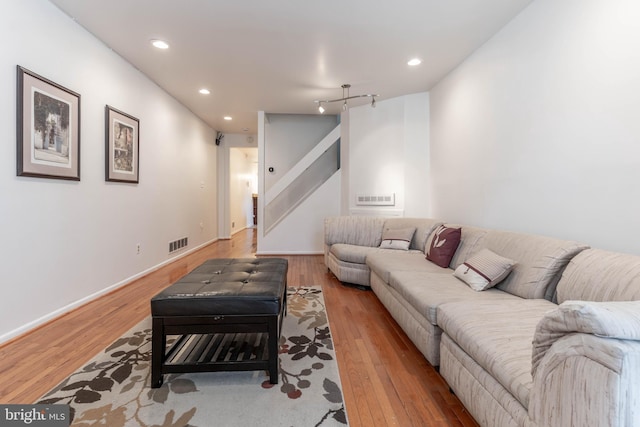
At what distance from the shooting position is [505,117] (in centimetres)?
270

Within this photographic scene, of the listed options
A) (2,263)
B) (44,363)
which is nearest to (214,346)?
(44,363)

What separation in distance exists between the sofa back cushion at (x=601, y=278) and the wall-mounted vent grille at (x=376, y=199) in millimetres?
3096

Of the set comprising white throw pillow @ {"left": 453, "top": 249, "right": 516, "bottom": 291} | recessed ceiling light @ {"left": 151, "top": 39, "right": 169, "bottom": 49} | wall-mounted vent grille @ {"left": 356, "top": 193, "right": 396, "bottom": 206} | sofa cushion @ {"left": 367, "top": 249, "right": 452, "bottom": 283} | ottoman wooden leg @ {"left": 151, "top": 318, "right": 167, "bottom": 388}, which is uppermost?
recessed ceiling light @ {"left": 151, "top": 39, "right": 169, "bottom": 49}

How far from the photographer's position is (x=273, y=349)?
165 cm

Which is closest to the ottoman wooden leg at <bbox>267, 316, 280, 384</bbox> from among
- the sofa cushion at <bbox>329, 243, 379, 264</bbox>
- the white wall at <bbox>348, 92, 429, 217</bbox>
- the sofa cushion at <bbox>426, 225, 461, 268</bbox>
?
the sofa cushion at <bbox>426, 225, 461, 268</bbox>

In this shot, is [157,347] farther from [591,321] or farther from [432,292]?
[591,321]

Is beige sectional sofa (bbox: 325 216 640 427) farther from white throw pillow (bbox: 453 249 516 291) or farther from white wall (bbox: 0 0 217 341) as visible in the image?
white wall (bbox: 0 0 217 341)

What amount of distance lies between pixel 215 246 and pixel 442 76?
205 inches

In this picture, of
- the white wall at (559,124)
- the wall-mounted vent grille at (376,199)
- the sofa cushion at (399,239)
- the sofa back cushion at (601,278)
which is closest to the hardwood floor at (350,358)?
the sofa cushion at (399,239)

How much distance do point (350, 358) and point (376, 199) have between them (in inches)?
127

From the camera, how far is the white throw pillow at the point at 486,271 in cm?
203

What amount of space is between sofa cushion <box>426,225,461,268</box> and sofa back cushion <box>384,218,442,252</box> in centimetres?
57

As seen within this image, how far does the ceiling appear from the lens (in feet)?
8.11

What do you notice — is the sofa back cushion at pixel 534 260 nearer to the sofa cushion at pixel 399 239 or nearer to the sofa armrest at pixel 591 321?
the sofa armrest at pixel 591 321
